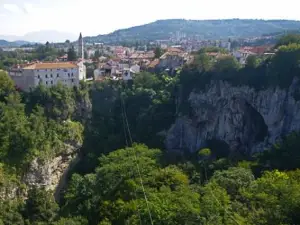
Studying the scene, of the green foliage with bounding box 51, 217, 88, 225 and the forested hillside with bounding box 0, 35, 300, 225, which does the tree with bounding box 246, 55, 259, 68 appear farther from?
the green foliage with bounding box 51, 217, 88, 225

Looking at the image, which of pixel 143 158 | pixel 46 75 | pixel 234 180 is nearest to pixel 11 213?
pixel 143 158

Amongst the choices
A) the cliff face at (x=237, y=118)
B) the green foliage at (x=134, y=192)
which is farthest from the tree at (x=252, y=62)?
the green foliage at (x=134, y=192)

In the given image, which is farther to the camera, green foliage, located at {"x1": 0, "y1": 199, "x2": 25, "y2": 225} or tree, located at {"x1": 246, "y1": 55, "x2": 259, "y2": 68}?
tree, located at {"x1": 246, "y1": 55, "x2": 259, "y2": 68}

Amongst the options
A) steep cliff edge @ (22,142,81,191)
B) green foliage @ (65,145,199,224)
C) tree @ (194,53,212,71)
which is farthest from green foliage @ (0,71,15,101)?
tree @ (194,53,212,71)

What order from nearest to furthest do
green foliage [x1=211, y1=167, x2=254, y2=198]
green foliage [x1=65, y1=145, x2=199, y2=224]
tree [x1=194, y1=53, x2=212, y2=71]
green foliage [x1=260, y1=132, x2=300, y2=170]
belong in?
green foliage [x1=65, y1=145, x2=199, y2=224] → green foliage [x1=211, y1=167, x2=254, y2=198] → green foliage [x1=260, y1=132, x2=300, y2=170] → tree [x1=194, y1=53, x2=212, y2=71]

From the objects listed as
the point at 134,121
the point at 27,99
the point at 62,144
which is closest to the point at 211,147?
the point at 134,121

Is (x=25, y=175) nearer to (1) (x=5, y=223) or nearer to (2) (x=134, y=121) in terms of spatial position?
(1) (x=5, y=223)
